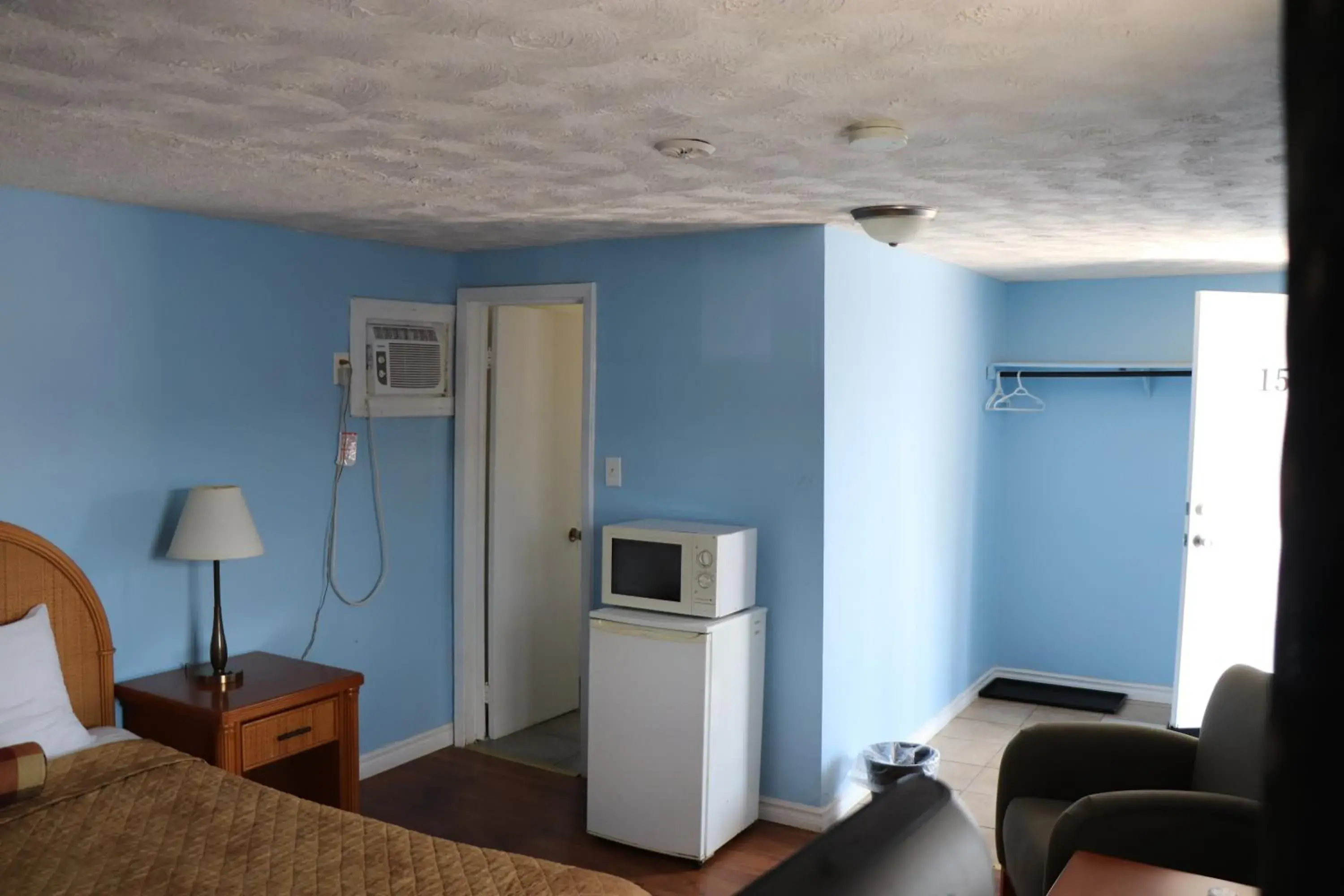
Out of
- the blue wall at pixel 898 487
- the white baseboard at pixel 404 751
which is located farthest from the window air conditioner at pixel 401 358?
the blue wall at pixel 898 487

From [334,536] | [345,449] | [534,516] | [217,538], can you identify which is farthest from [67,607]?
[534,516]

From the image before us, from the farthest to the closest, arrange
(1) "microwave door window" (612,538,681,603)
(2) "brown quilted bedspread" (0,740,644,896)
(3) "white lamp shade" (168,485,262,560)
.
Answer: (1) "microwave door window" (612,538,681,603) → (3) "white lamp shade" (168,485,262,560) → (2) "brown quilted bedspread" (0,740,644,896)

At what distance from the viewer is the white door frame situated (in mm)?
4621

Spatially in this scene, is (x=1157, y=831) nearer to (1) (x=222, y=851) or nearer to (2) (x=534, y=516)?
(1) (x=222, y=851)

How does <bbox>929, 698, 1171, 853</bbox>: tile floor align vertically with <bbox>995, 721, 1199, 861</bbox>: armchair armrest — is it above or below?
below

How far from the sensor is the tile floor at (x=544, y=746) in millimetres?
4547

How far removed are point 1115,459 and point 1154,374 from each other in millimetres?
505

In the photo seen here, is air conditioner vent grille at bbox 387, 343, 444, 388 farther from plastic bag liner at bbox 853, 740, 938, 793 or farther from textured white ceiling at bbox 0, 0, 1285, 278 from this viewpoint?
plastic bag liner at bbox 853, 740, 938, 793

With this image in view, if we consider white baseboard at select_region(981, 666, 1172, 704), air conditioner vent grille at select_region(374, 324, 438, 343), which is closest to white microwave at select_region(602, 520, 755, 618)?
air conditioner vent grille at select_region(374, 324, 438, 343)

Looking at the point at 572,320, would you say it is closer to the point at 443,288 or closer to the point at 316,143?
the point at 443,288

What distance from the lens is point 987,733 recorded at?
5.04 metres

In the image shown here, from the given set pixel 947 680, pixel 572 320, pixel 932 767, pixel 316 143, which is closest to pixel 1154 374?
pixel 947 680

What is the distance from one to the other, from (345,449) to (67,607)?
117 centimetres

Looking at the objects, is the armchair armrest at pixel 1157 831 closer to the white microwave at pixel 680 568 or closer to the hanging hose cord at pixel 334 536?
the white microwave at pixel 680 568
